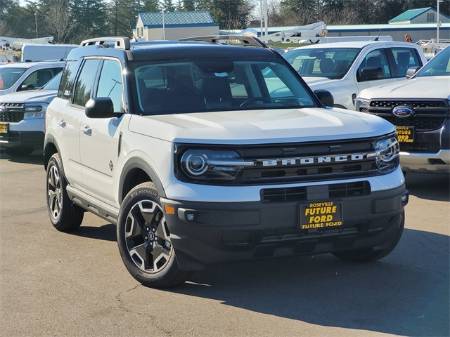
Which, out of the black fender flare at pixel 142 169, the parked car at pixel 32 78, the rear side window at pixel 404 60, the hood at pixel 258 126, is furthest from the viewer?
the parked car at pixel 32 78

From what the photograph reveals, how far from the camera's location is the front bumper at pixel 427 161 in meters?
8.36

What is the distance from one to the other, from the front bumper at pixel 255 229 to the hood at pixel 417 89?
3811 millimetres

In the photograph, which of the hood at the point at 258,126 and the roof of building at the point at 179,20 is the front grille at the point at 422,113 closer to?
the hood at the point at 258,126

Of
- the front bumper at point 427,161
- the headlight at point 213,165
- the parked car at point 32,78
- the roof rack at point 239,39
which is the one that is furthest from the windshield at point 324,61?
the headlight at point 213,165

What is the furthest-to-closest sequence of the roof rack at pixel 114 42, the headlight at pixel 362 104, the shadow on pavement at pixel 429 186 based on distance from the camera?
the headlight at pixel 362 104, the shadow on pavement at pixel 429 186, the roof rack at pixel 114 42

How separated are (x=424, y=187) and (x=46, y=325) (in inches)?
239

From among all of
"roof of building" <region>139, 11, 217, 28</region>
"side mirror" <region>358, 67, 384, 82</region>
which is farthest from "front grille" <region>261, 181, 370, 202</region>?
"roof of building" <region>139, 11, 217, 28</region>

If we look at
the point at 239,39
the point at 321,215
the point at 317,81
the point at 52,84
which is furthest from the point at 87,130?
the point at 52,84

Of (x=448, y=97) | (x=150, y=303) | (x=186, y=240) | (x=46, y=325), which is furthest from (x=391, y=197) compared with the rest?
(x=448, y=97)

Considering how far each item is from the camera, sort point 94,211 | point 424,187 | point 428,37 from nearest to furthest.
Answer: point 94,211
point 424,187
point 428,37

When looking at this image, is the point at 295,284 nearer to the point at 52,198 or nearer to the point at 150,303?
the point at 150,303

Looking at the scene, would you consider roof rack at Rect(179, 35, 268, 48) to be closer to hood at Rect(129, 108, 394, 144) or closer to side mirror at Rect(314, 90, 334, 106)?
side mirror at Rect(314, 90, 334, 106)

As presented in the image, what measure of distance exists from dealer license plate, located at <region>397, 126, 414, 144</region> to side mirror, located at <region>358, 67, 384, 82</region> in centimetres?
364

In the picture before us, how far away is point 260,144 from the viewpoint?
4832 mm
